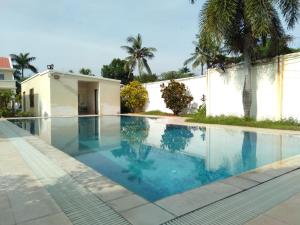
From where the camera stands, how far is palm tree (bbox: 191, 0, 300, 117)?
11141 mm

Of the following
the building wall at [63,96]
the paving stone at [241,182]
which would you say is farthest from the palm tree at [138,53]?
the paving stone at [241,182]

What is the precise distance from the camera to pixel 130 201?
3.42 meters

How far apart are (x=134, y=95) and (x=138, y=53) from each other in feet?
32.8

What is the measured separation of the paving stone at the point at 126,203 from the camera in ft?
10.6

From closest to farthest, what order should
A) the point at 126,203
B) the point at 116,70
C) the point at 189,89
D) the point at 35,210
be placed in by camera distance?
the point at 35,210, the point at 126,203, the point at 189,89, the point at 116,70

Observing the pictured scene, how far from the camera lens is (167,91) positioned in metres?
19.7

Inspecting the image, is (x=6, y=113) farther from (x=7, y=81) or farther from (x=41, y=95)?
(x=7, y=81)

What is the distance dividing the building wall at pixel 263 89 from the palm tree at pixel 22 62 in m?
35.7

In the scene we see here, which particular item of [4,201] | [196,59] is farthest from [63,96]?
[4,201]

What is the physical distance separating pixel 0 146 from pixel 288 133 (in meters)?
9.73

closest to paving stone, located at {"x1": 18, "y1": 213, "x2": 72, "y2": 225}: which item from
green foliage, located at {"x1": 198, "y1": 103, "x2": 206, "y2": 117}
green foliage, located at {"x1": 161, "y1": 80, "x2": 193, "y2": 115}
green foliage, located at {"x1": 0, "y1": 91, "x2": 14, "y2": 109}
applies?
green foliage, located at {"x1": 198, "y1": 103, "x2": 206, "y2": 117}

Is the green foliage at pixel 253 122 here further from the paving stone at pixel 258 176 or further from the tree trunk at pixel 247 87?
the paving stone at pixel 258 176

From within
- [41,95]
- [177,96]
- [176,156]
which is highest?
[41,95]

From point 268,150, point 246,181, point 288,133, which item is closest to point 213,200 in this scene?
point 246,181
